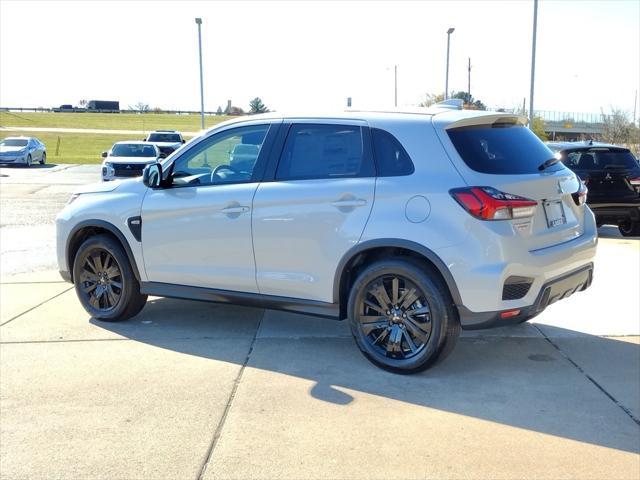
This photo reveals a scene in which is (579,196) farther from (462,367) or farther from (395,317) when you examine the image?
(395,317)

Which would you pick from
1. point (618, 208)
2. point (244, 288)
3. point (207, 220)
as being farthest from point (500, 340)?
point (618, 208)

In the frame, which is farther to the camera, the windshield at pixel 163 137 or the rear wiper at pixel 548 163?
the windshield at pixel 163 137

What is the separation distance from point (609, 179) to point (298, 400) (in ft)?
27.1

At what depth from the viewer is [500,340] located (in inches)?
225

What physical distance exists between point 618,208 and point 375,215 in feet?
24.6

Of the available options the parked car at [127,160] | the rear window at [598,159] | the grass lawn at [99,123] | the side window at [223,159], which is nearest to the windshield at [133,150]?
the parked car at [127,160]

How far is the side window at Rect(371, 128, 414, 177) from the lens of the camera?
481 centimetres

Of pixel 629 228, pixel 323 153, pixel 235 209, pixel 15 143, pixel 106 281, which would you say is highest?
pixel 323 153

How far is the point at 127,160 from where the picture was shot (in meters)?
20.6

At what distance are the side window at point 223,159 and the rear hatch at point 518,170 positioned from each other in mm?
1551

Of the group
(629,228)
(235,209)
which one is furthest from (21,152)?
(235,209)

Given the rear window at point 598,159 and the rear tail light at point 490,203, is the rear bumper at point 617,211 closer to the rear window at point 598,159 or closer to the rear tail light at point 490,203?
the rear window at point 598,159

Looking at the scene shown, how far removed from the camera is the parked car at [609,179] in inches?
425

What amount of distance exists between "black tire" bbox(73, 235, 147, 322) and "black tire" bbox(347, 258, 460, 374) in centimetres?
227
